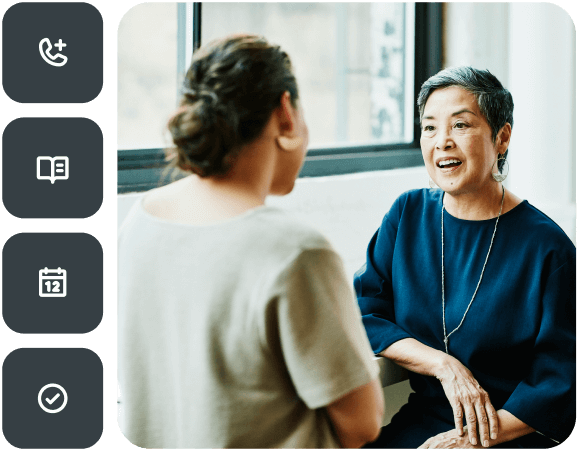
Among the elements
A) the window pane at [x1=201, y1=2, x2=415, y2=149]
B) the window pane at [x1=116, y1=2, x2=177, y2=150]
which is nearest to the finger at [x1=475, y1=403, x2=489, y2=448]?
the window pane at [x1=116, y1=2, x2=177, y2=150]

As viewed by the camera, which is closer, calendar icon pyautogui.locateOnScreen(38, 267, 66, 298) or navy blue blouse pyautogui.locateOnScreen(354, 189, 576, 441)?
calendar icon pyautogui.locateOnScreen(38, 267, 66, 298)

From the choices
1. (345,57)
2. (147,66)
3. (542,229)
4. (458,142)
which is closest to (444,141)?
(458,142)

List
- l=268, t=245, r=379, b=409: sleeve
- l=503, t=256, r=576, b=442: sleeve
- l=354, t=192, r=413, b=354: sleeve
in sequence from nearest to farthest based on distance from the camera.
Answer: l=268, t=245, r=379, b=409: sleeve → l=503, t=256, r=576, b=442: sleeve → l=354, t=192, r=413, b=354: sleeve

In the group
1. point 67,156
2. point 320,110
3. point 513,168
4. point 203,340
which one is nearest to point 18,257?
point 67,156

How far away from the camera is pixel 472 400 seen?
1055mm

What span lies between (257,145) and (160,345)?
270mm

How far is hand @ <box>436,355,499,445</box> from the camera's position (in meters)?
1.04

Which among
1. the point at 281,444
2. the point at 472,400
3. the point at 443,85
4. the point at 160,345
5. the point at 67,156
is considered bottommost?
the point at 472,400

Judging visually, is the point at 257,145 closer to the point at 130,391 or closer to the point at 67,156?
the point at 67,156

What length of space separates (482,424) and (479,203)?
1.39 feet

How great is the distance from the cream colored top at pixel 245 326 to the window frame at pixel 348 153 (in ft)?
2.89

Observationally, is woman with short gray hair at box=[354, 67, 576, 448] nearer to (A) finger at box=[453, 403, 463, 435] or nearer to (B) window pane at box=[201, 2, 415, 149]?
(A) finger at box=[453, 403, 463, 435]

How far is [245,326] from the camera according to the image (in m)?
0.64

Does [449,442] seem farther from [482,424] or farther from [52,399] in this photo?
[52,399]
